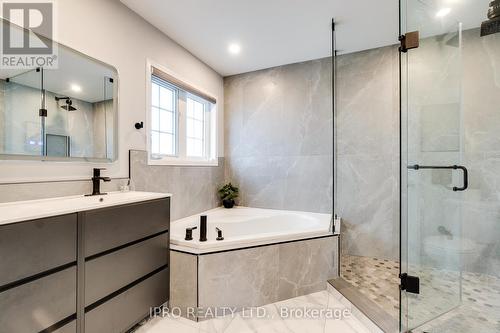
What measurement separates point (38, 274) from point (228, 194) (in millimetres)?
2361

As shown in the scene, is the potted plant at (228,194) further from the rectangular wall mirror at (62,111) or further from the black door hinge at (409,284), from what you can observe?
the black door hinge at (409,284)

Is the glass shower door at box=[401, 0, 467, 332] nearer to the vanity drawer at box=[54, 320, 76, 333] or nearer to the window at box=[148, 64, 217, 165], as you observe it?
the vanity drawer at box=[54, 320, 76, 333]

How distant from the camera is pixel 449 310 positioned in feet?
5.46

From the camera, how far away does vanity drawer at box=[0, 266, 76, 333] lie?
0.95m

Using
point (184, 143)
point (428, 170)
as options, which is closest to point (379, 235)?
point (428, 170)

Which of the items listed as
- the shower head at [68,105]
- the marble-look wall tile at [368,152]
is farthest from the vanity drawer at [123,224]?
the marble-look wall tile at [368,152]

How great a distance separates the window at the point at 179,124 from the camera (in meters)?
2.45

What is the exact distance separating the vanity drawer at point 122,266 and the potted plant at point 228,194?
1.53 meters

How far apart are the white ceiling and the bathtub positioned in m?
2.01

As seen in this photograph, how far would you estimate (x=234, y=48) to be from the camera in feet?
8.98

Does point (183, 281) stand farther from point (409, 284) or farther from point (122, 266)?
point (409, 284)

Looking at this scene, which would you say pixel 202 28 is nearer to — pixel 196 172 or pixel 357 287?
pixel 196 172

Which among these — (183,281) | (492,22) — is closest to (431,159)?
(492,22)

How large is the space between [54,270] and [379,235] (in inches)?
117
